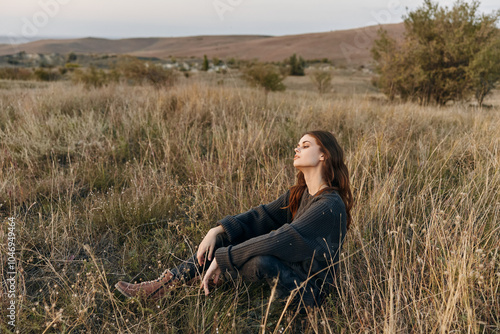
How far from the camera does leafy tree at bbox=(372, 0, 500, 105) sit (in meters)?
11.9

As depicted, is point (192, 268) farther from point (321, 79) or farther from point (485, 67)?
point (321, 79)

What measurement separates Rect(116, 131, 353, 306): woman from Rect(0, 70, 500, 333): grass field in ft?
0.36

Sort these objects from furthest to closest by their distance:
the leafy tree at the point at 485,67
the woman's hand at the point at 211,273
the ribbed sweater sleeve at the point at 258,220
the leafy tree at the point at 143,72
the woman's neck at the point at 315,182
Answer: the leafy tree at the point at 143,72
the leafy tree at the point at 485,67
the ribbed sweater sleeve at the point at 258,220
the woman's neck at the point at 315,182
the woman's hand at the point at 211,273

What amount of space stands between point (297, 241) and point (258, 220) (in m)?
0.50

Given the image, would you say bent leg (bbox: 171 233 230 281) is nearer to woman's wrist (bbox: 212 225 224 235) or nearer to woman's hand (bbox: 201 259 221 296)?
woman's wrist (bbox: 212 225 224 235)

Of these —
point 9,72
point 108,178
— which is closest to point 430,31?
point 108,178

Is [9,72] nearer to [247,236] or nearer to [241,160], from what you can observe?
[241,160]

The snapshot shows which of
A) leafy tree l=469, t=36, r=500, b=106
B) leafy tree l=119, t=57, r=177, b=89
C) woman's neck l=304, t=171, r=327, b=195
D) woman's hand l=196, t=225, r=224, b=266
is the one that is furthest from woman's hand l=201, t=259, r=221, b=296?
leafy tree l=469, t=36, r=500, b=106

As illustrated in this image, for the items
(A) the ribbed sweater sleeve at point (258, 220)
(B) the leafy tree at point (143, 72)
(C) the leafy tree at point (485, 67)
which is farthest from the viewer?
(B) the leafy tree at point (143, 72)

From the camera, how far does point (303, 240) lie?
1804 millimetres

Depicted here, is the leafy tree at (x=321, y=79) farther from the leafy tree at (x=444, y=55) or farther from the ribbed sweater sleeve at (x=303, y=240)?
the ribbed sweater sleeve at (x=303, y=240)

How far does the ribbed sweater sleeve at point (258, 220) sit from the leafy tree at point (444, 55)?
1088cm

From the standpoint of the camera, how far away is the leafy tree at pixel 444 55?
11.9 m

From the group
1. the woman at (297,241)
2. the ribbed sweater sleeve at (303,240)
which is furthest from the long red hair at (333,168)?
the ribbed sweater sleeve at (303,240)
